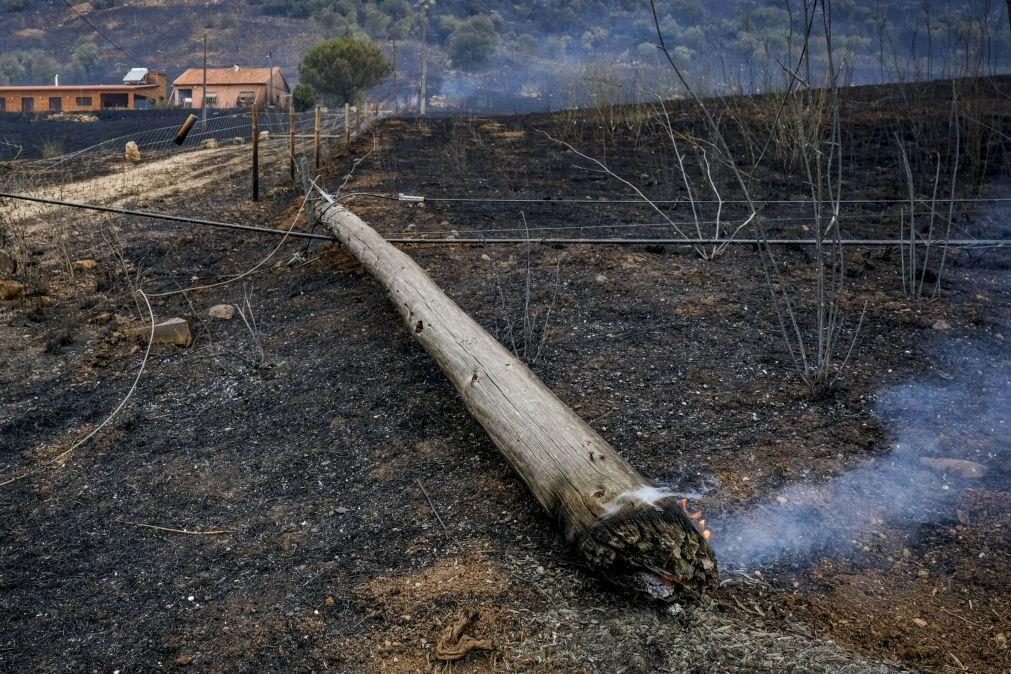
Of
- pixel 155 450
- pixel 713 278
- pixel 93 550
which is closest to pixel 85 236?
pixel 155 450

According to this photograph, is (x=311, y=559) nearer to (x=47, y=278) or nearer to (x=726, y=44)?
(x=47, y=278)

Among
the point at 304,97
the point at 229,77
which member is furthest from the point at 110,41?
the point at 304,97

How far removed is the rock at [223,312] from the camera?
16.9 feet

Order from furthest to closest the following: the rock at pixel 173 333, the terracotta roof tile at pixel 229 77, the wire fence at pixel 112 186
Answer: the terracotta roof tile at pixel 229 77 → the wire fence at pixel 112 186 → the rock at pixel 173 333

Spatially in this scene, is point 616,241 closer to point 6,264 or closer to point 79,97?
point 6,264

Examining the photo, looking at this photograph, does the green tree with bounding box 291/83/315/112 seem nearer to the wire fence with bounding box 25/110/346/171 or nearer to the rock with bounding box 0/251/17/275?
the wire fence with bounding box 25/110/346/171

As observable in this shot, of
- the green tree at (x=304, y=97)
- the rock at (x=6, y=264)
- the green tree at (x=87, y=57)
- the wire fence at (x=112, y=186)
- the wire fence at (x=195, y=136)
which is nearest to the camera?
the rock at (x=6, y=264)

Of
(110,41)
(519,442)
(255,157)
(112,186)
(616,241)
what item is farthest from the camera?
(110,41)

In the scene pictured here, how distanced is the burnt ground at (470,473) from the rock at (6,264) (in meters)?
0.71

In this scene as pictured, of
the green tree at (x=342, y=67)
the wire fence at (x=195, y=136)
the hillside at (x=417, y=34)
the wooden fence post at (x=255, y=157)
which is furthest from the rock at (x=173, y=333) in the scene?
the hillside at (x=417, y=34)

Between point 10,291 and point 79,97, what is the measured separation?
34.8 meters

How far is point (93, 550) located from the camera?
2807 millimetres

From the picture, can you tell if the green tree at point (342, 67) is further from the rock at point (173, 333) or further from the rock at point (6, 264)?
the rock at point (173, 333)

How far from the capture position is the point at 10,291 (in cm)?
563
